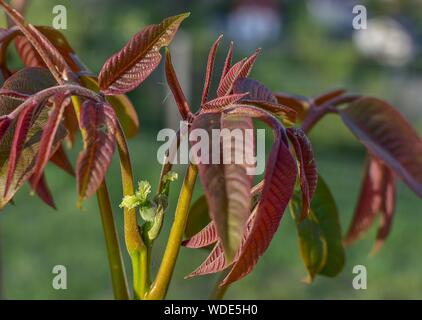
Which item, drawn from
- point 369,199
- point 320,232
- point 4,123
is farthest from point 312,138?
point 4,123

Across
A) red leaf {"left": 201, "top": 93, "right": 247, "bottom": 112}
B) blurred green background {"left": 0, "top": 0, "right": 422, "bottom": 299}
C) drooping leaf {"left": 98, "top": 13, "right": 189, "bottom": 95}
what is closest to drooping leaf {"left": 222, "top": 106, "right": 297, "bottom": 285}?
red leaf {"left": 201, "top": 93, "right": 247, "bottom": 112}

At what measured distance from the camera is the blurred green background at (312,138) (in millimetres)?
3006

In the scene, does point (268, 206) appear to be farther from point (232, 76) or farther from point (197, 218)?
point (197, 218)

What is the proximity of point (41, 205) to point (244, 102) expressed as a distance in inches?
141

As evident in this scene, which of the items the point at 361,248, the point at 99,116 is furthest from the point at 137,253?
the point at 361,248

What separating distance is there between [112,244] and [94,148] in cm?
18

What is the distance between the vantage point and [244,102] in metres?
0.59

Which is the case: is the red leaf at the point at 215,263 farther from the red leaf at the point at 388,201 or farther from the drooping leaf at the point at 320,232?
the red leaf at the point at 388,201

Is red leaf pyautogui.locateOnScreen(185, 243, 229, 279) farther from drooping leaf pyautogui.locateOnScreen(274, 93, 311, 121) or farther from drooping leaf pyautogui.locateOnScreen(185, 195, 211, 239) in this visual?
drooping leaf pyautogui.locateOnScreen(274, 93, 311, 121)

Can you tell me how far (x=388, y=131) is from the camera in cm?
83

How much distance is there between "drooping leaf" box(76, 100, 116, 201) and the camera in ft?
1.67

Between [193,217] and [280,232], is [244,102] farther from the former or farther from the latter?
[280,232]

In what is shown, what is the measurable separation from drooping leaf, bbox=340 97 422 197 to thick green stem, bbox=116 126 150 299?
0.28 m

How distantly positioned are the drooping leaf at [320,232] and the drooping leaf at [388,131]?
7 centimetres
